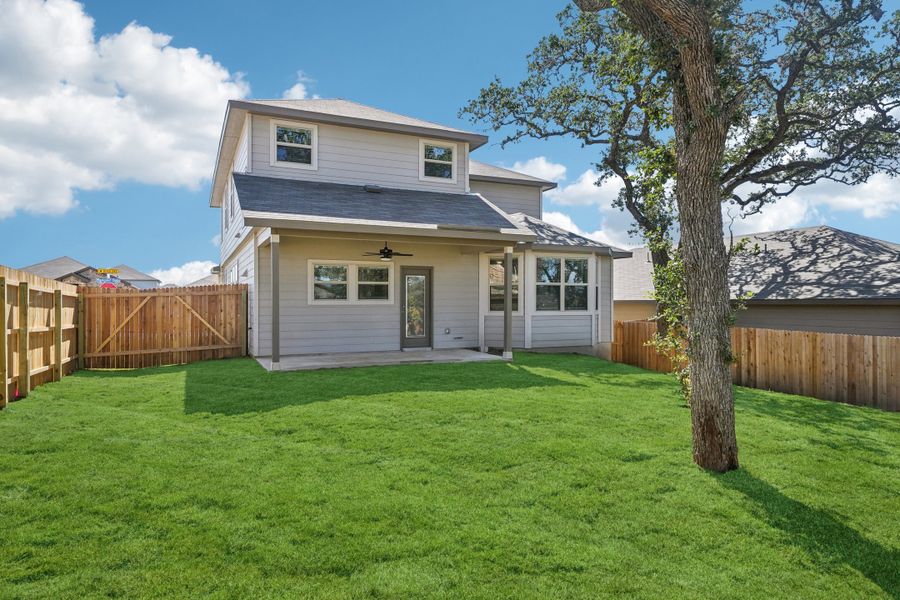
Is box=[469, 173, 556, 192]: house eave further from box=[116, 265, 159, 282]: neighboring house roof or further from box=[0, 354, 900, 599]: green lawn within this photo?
box=[116, 265, 159, 282]: neighboring house roof

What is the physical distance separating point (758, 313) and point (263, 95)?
49.9 ft

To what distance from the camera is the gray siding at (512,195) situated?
17.5 m

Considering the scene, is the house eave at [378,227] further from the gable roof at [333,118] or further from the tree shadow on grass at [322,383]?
the gable roof at [333,118]

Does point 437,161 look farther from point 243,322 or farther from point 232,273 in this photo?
point 232,273

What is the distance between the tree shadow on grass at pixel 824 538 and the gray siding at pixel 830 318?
822 centimetres

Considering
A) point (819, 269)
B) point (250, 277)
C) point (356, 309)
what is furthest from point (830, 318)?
point (250, 277)

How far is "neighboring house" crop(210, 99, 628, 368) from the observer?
35.6ft

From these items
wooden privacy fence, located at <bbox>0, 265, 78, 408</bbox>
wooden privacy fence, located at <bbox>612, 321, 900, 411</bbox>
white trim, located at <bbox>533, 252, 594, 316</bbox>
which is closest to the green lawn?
wooden privacy fence, located at <bbox>0, 265, 78, 408</bbox>

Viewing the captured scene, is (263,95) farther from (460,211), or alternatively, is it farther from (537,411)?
(537,411)

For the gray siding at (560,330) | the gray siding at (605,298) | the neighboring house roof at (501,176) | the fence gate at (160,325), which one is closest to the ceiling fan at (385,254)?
the fence gate at (160,325)

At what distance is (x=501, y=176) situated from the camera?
57.3 ft

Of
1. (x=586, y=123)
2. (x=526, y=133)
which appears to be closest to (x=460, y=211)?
(x=526, y=133)

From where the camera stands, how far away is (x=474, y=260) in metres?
13.0

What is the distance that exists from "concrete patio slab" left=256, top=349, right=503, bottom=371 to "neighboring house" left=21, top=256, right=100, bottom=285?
25516 millimetres
